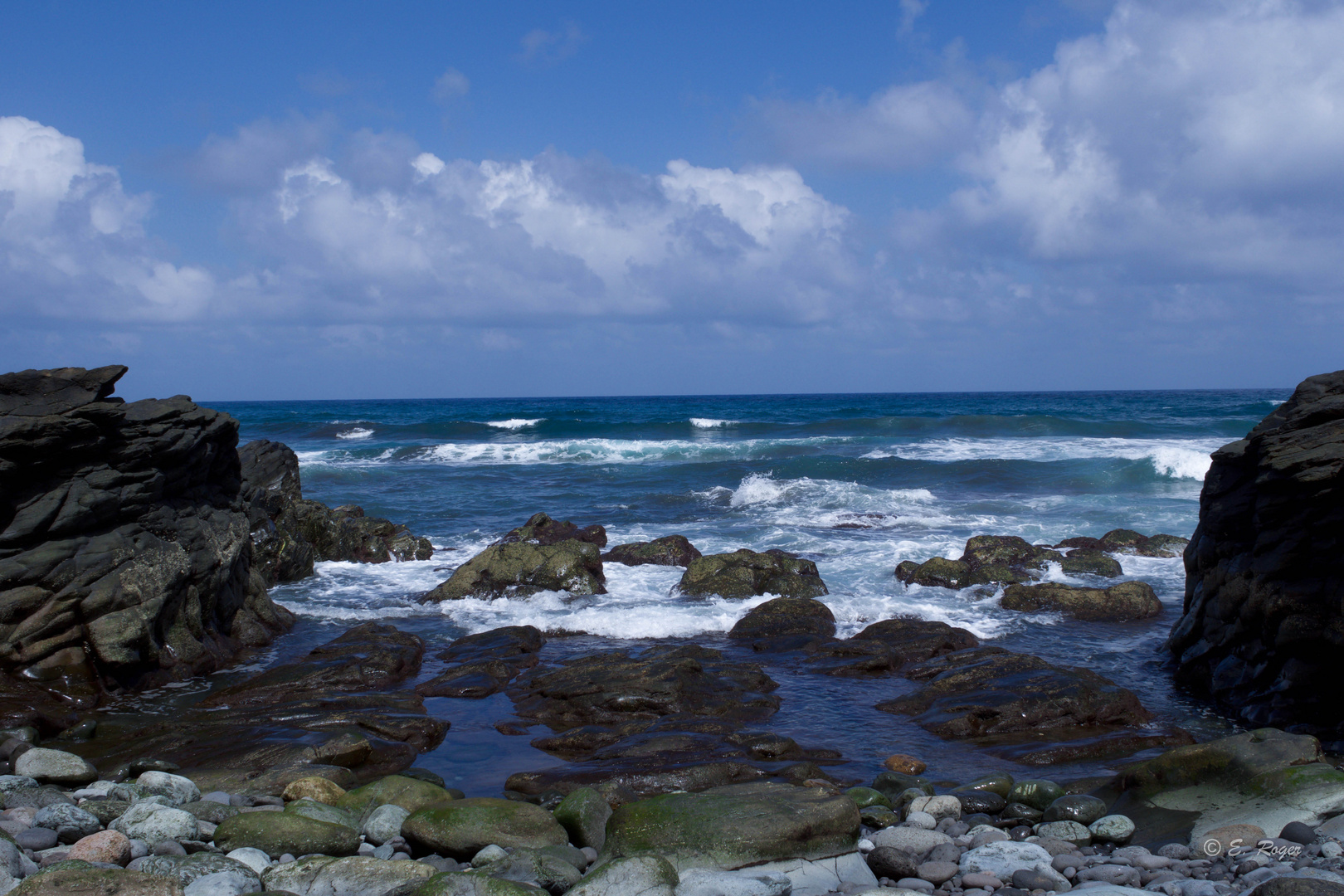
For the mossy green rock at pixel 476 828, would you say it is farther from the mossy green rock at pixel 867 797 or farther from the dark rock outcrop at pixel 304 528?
the dark rock outcrop at pixel 304 528

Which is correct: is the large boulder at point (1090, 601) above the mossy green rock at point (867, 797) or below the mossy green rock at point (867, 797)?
above

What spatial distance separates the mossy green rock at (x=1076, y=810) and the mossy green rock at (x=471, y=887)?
3464 mm

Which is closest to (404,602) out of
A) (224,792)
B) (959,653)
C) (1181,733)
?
(224,792)

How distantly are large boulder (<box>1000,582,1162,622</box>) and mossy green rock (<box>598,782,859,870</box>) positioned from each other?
799 cm

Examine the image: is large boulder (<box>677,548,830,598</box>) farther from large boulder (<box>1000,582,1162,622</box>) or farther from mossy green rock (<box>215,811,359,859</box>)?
mossy green rock (<box>215,811,359,859</box>)

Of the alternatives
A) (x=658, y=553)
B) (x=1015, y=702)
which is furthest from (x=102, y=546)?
(x=1015, y=702)

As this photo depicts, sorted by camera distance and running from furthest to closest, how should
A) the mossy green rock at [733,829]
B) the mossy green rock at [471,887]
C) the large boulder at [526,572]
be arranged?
1. the large boulder at [526,572]
2. the mossy green rock at [733,829]
3. the mossy green rock at [471,887]

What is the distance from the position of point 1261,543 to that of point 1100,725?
2.36 m

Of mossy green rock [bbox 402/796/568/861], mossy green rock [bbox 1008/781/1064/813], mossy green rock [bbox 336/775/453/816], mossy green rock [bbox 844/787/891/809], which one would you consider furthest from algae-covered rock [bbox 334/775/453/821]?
mossy green rock [bbox 1008/781/1064/813]

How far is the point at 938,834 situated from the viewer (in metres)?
5.55

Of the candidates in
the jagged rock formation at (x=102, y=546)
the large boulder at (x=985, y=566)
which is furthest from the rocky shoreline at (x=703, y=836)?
the large boulder at (x=985, y=566)

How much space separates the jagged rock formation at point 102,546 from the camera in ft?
28.5

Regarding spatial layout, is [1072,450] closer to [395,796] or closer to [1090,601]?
[1090,601]

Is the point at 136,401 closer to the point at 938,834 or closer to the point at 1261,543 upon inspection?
the point at 938,834
